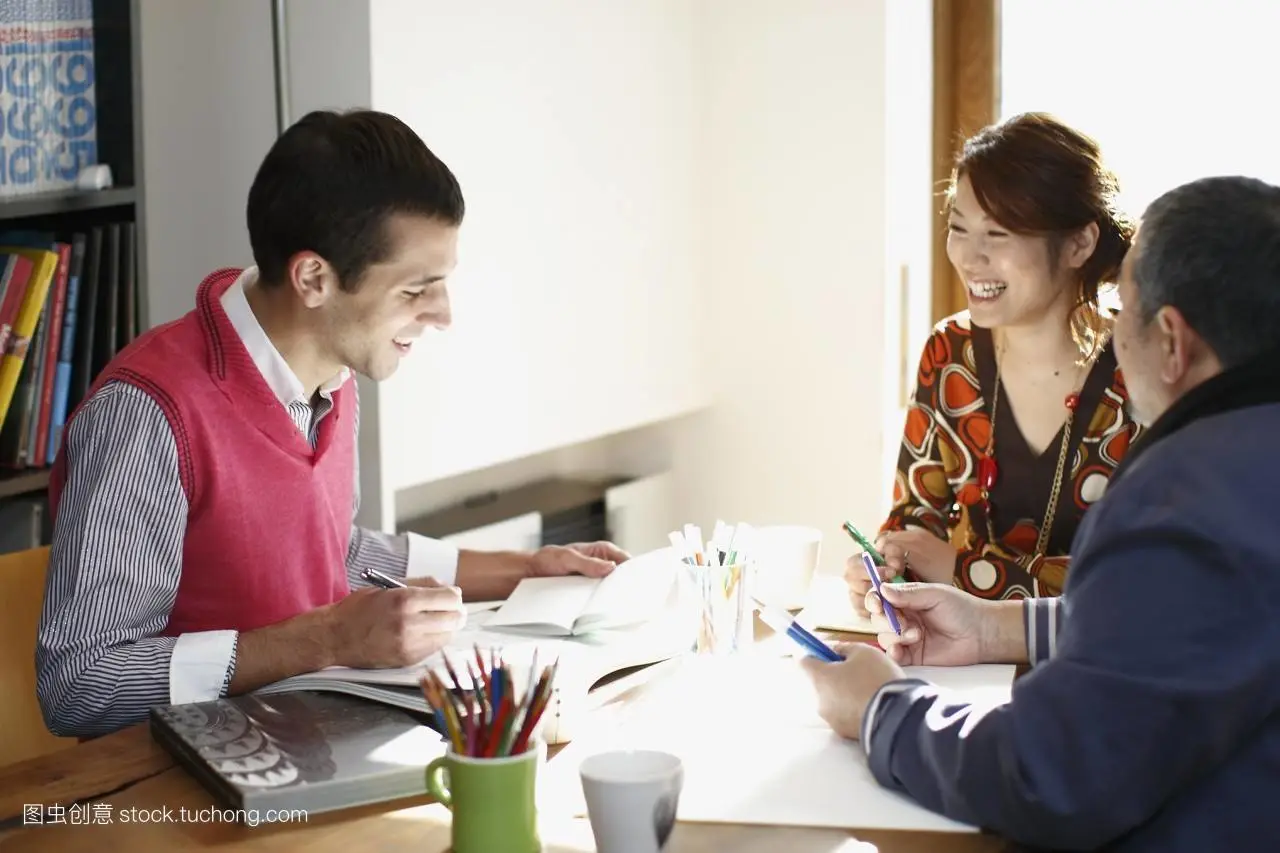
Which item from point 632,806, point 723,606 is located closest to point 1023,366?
point 723,606

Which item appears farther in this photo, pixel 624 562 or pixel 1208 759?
pixel 624 562

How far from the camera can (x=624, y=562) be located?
181cm

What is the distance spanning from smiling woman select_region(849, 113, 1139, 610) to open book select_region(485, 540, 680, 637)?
480 mm

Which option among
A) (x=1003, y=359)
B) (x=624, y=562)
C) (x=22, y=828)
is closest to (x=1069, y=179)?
(x=1003, y=359)

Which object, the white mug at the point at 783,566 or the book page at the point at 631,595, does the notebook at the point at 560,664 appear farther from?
the white mug at the point at 783,566

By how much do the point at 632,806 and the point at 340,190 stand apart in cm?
88

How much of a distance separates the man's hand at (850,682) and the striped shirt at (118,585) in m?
0.59

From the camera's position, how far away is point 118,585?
59.8 inches

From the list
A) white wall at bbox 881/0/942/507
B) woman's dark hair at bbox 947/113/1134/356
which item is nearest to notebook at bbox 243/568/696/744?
woman's dark hair at bbox 947/113/1134/356

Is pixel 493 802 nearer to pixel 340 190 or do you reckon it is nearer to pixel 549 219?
pixel 340 190

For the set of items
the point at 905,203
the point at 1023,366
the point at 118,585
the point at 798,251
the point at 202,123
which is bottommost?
the point at 118,585

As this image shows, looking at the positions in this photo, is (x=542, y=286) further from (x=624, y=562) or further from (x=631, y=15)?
(x=624, y=562)

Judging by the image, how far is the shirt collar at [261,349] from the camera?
1.72 meters

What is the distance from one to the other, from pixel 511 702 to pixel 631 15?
7.43 feet
